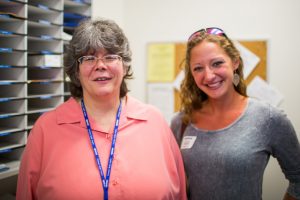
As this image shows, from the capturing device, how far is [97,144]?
116cm

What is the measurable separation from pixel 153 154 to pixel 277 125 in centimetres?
53

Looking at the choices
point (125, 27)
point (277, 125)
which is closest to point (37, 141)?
point (277, 125)

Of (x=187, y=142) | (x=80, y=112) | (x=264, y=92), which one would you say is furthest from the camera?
(x=264, y=92)

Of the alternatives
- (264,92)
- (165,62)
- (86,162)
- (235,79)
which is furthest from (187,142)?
(165,62)

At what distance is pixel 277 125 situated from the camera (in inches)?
48.6

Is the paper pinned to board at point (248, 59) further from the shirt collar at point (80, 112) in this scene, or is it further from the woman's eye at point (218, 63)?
the shirt collar at point (80, 112)

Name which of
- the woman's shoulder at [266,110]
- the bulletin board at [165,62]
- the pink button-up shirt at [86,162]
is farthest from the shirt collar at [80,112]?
the bulletin board at [165,62]

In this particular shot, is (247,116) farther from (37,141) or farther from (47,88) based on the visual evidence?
(47,88)

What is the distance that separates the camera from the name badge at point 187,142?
131cm

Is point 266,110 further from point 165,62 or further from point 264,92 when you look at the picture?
point 165,62

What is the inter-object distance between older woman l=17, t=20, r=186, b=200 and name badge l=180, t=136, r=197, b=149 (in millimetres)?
85

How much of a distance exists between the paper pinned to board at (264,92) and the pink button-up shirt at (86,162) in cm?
86

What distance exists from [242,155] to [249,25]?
0.99 meters

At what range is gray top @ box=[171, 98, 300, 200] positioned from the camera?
1183 mm
